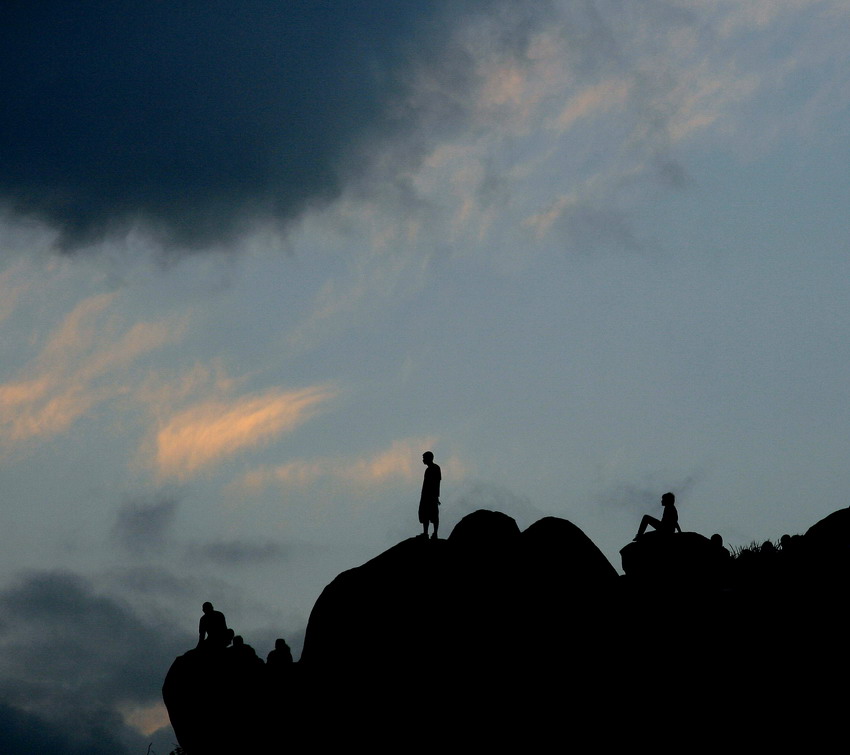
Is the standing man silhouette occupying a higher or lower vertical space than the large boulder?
higher

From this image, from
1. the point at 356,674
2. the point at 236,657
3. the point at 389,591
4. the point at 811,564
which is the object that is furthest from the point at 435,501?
the point at 811,564

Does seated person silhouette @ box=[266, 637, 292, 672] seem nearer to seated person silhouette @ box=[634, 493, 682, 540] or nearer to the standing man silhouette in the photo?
the standing man silhouette

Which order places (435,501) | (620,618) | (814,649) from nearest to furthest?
1. (814,649)
2. (620,618)
3. (435,501)

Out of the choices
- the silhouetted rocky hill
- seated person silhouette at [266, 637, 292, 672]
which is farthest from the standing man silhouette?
seated person silhouette at [266, 637, 292, 672]

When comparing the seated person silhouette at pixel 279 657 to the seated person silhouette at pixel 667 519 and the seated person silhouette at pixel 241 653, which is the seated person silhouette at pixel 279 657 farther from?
the seated person silhouette at pixel 667 519

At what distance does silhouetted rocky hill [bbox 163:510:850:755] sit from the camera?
925 inches

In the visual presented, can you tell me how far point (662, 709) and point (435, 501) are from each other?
7.81m

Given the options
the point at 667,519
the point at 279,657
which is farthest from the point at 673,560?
the point at 279,657

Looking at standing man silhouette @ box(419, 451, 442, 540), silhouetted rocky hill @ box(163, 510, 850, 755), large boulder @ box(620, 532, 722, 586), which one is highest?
standing man silhouette @ box(419, 451, 442, 540)

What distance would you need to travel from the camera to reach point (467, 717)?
24672mm

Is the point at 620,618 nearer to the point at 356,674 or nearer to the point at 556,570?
the point at 556,570

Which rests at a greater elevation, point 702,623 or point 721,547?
point 721,547

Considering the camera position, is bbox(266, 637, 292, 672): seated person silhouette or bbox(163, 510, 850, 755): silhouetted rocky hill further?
bbox(266, 637, 292, 672): seated person silhouette

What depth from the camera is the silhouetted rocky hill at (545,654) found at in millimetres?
23500
